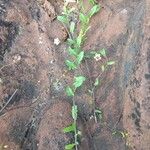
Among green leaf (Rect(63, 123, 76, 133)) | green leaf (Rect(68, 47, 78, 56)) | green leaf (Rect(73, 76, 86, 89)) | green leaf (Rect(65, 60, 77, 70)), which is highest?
green leaf (Rect(68, 47, 78, 56))

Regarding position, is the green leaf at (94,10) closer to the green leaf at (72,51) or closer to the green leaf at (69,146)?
the green leaf at (72,51)

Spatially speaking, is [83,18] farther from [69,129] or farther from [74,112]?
[69,129]

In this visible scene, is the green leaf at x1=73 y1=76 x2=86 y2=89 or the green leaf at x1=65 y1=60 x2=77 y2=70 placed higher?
the green leaf at x1=65 y1=60 x2=77 y2=70

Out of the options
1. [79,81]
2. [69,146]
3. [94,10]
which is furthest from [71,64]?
[69,146]

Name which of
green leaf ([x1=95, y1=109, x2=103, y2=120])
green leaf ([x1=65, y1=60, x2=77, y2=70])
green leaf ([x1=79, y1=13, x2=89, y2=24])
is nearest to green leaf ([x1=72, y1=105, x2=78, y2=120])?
green leaf ([x1=95, y1=109, x2=103, y2=120])

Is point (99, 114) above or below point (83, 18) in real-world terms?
below

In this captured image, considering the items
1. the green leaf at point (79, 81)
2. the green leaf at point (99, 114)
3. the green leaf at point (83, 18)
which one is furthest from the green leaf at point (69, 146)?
the green leaf at point (83, 18)

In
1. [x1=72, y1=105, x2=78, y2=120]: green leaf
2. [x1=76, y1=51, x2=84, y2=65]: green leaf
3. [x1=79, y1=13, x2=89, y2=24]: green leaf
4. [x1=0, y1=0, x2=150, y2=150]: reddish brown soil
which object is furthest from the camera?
[x1=79, y1=13, x2=89, y2=24]: green leaf

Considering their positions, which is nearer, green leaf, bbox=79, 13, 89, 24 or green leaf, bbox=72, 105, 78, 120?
green leaf, bbox=72, 105, 78, 120

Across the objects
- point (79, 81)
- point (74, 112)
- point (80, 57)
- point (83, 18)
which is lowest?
point (74, 112)

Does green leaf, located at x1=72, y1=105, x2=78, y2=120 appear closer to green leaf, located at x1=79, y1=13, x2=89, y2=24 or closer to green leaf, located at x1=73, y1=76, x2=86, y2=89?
green leaf, located at x1=73, y1=76, x2=86, y2=89
